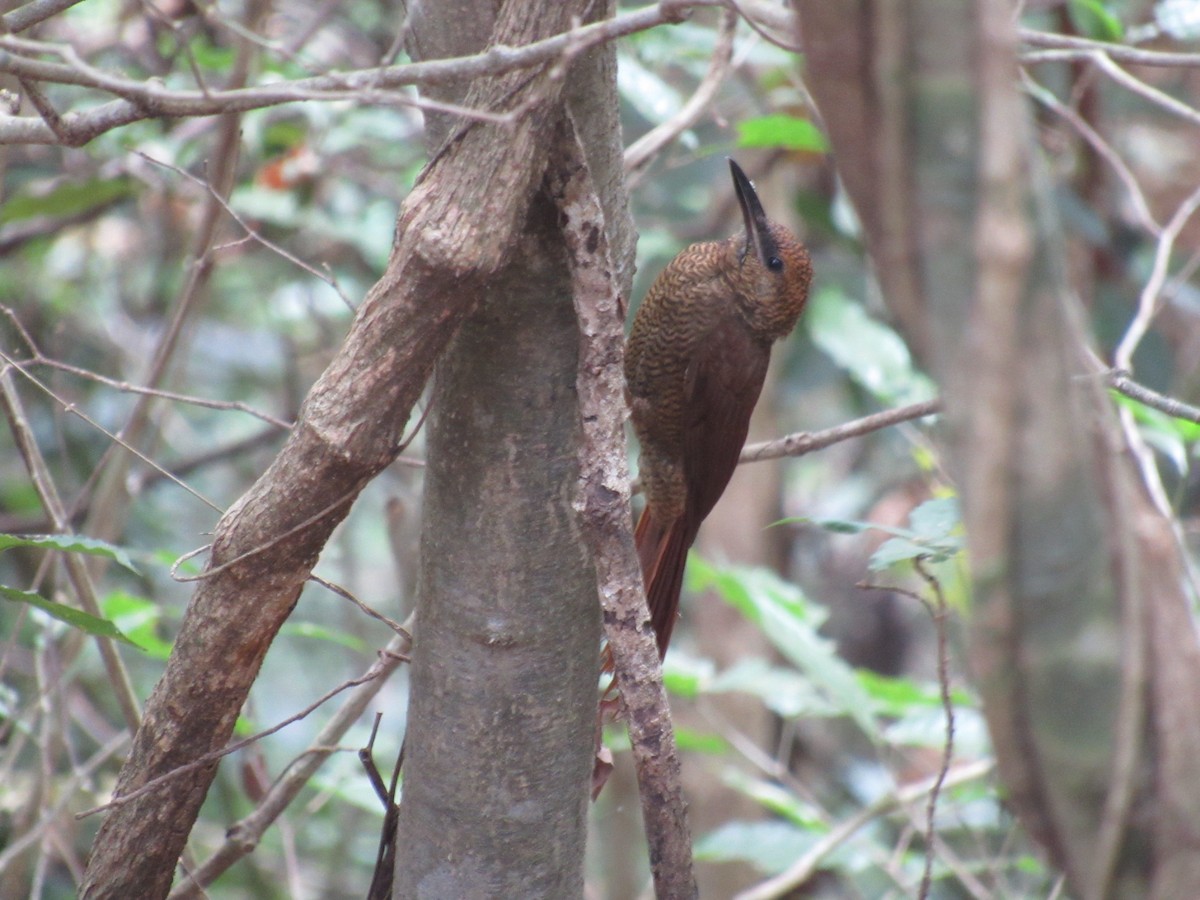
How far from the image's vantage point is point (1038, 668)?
759 millimetres

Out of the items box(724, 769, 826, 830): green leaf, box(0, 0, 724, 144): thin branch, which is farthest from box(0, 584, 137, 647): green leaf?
box(724, 769, 826, 830): green leaf

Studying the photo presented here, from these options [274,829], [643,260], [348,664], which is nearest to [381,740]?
[348,664]

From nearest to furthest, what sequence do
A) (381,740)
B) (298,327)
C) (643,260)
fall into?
(643,260) → (381,740) → (298,327)

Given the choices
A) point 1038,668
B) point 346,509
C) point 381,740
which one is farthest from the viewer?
point 381,740

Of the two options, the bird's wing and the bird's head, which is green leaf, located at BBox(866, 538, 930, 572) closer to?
the bird's wing

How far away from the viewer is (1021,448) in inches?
28.9

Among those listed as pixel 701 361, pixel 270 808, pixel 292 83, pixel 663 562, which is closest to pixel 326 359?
pixel 701 361

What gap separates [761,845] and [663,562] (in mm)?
671

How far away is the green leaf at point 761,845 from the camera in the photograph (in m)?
2.31

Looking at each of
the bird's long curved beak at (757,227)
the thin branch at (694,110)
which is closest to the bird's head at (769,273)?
the bird's long curved beak at (757,227)

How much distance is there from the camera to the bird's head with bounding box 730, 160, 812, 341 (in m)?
2.30

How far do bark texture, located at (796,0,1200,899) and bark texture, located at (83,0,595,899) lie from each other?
0.40 m

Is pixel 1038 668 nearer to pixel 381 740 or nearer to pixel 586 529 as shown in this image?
pixel 586 529

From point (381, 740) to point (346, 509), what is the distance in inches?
89.3
